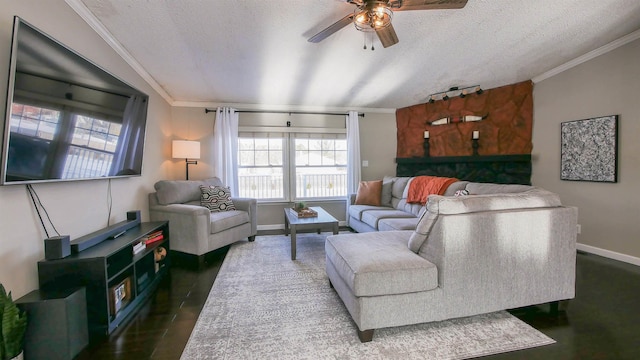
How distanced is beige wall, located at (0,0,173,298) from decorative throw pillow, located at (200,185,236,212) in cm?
84

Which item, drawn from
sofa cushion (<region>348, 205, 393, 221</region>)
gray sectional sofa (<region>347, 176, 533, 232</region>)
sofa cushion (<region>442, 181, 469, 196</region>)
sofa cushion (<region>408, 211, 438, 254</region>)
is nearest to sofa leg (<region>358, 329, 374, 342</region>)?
sofa cushion (<region>408, 211, 438, 254</region>)

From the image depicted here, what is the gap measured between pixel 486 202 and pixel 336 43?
210 cm

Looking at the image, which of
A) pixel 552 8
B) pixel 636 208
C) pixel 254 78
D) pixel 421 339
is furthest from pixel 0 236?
pixel 636 208

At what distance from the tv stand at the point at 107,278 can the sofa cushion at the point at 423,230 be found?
2074mm

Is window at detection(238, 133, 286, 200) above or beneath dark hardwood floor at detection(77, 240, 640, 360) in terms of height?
above

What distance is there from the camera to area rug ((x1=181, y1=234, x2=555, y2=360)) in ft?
4.98

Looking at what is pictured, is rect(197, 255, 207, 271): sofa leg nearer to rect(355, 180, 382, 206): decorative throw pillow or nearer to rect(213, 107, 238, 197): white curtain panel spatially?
rect(213, 107, 238, 197): white curtain panel

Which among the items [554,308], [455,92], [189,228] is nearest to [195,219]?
[189,228]

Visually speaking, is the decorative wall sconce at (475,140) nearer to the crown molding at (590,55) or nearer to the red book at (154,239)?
the crown molding at (590,55)

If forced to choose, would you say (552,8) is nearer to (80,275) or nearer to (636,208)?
(636,208)

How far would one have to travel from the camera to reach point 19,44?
4.42 feet

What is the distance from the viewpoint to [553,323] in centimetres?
180

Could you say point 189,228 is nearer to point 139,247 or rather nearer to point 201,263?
point 201,263

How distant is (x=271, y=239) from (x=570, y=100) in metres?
4.51
